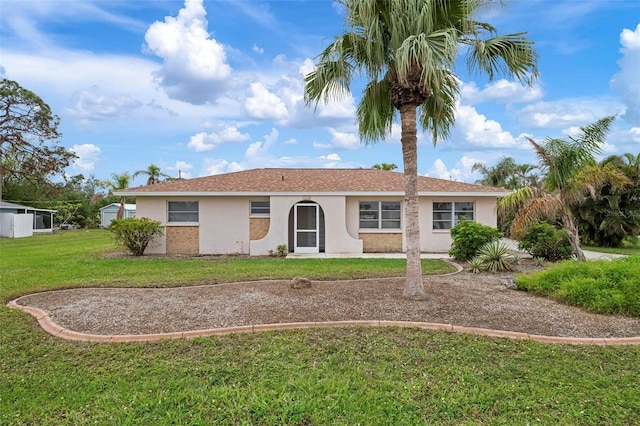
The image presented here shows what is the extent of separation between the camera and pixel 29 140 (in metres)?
36.4

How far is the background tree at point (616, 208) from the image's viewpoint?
19.5m

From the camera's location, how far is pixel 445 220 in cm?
1636

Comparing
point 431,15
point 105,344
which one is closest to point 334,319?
point 105,344

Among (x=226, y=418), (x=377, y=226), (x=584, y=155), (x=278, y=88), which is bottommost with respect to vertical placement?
(x=226, y=418)

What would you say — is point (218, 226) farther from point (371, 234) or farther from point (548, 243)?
point (548, 243)

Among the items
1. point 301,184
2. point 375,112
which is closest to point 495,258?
point 375,112

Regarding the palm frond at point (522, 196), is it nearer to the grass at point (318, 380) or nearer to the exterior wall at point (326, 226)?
the exterior wall at point (326, 226)

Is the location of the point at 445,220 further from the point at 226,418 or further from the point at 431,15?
the point at 226,418

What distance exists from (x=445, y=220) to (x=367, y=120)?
944 cm

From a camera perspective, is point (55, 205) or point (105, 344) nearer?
point (105, 344)

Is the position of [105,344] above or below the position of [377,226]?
below

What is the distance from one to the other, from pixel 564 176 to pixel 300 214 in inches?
386

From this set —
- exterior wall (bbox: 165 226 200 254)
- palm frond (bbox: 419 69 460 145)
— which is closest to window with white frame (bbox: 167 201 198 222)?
exterior wall (bbox: 165 226 200 254)

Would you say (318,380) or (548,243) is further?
(548,243)
